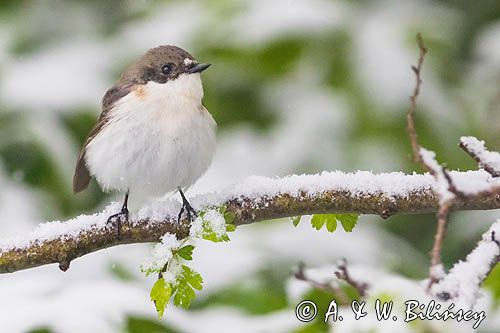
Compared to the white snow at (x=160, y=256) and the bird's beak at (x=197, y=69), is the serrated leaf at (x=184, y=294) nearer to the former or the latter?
the white snow at (x=160, y=256)

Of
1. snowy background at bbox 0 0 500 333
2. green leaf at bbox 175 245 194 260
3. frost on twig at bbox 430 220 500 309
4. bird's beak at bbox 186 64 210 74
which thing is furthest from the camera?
snowy background at bbox 0 0 500 333

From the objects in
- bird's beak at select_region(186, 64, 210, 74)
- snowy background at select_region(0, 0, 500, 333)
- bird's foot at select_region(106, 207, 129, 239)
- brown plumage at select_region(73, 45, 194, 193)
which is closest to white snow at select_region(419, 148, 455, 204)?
Result: bird's foot at select_region(106, 207, 129, 239)

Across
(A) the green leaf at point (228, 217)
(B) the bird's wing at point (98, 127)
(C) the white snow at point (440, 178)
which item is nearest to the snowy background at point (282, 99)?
(B) the bird's wing at point (98, 127)

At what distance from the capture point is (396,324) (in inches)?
77.4

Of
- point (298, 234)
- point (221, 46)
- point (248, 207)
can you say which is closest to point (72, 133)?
point (221, 46)

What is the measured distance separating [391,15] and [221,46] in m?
1.46

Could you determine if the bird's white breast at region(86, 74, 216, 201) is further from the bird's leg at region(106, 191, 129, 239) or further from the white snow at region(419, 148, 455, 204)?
the white snow at region(419, 148, 455, 204)

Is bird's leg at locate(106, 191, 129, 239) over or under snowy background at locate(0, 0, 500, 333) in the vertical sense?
over

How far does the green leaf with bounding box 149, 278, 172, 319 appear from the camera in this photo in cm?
268

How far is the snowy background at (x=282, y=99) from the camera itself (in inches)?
211

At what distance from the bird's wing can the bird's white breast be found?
13cm

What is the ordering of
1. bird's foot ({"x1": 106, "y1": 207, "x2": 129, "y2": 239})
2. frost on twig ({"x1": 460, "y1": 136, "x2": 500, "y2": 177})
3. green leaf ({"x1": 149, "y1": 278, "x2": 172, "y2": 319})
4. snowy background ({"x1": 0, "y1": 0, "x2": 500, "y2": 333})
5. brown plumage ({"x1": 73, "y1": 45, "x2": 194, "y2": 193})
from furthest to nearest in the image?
1. snowy background ({"x1": 0, "y1": 0, "x2": 500, "y2": 333})
2. brown plumage ({"x1": 73, "y1": 45, "x2": 194, "y2": 193})
3. bird's foot ({"x1": 106, "y1": 207, "x2": 129, "y2": 239})
4. green leaf ({"x1": 149, "y1": 278, "x2": 172, "y2": 319})
5. frost on twig ({"x1": 460, "y1": 136, "x2": 500, "y2": 177})

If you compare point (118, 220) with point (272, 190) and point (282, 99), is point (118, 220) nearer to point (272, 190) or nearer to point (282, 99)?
point (272, 190)

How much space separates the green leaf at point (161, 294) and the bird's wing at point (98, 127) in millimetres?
1576
